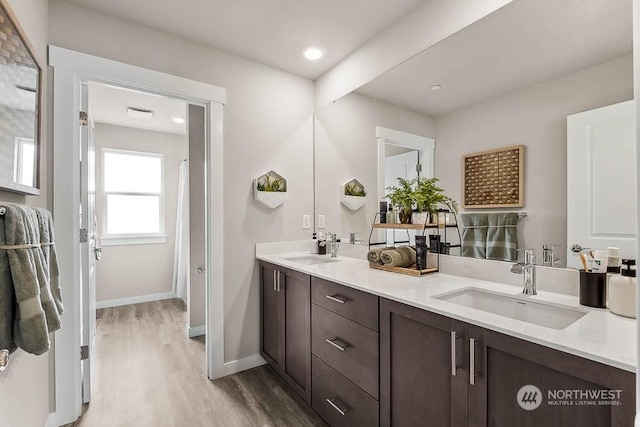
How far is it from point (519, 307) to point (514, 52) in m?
1.20

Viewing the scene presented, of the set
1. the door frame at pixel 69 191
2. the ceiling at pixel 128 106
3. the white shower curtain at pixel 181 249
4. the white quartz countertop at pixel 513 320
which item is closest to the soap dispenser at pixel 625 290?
the white quartz countertop at pixel 513 320

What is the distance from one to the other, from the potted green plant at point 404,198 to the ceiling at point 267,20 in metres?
1.08

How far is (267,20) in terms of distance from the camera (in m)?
2.03

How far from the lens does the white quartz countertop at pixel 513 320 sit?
2.69 ft

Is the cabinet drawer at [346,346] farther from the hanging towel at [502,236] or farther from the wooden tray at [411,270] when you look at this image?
the hanging towel at [502,236]

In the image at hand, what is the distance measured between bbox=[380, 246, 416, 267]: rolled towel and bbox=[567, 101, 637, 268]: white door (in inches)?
31.7

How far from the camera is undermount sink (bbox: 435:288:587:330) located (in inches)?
46.9

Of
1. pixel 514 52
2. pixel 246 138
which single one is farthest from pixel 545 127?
pixel 246 138

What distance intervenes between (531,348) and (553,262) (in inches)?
24.6

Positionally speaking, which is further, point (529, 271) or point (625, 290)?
point (529, 271)

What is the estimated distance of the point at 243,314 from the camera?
8.14 ft

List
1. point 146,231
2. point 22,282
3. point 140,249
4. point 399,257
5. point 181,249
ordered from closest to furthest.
→ point 22,282, point 399,257, point 181,249, point 140,249, point 146,231

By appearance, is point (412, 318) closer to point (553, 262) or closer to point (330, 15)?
point (553, 262)

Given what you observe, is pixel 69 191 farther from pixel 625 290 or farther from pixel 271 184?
pixel 625 290
